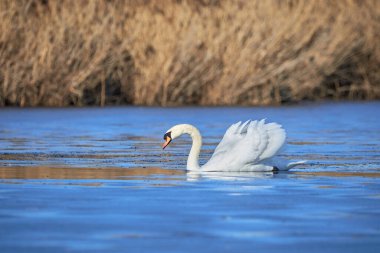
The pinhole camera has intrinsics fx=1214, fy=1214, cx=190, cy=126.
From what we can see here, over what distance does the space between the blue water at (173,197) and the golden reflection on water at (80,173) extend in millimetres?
11

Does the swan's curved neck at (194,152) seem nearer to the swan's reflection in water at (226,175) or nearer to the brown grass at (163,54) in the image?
the swan's reflection in water at (226,175)

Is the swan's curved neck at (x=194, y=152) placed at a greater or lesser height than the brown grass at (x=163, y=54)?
lesser

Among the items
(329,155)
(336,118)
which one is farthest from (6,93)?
(329,155)

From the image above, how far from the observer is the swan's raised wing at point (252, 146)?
509 inches

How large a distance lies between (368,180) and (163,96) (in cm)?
1787

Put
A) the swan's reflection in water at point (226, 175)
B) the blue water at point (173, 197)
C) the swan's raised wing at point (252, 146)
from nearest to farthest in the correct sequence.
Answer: the blue water at point (173, 197), the swan's reflection in water at point (226, 175), the swan's raised wing at point (252, 146)

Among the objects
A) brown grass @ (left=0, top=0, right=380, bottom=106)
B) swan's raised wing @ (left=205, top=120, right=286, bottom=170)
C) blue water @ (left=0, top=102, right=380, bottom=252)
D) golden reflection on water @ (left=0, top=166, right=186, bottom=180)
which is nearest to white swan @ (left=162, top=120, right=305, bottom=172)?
swan's raised wing @ (left=205, top=120, right=286, bottom=170)

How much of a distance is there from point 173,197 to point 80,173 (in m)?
2.71

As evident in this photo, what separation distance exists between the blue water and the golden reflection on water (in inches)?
0.4

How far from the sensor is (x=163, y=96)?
2948 cm

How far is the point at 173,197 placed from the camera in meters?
10.3

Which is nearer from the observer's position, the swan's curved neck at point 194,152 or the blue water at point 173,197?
the blue water at point 173,197

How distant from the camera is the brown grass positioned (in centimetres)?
2862

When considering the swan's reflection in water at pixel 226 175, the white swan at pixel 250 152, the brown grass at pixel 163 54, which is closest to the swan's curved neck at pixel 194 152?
the white swan at pixel 250 152
